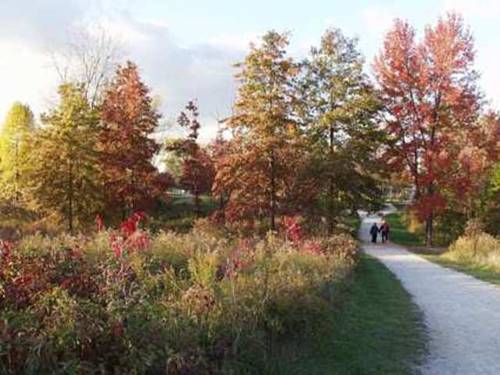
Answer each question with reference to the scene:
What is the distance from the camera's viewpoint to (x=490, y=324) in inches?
429

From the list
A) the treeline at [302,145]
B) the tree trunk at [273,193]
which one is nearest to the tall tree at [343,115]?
the treeline at [302,145]

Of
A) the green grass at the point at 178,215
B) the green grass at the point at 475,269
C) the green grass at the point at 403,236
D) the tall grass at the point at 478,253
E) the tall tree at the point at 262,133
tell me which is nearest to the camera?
the green grass at the point at 475,269

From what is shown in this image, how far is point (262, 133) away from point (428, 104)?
12666 mm

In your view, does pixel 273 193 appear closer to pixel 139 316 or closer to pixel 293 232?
pixel 293 232

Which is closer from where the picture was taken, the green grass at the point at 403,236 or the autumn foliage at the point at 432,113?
the autumn foliage at the point at 432,113

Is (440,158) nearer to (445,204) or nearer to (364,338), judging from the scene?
(445,204)

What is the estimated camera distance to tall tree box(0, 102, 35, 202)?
129 ft

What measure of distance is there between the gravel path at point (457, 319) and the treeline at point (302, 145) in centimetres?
994

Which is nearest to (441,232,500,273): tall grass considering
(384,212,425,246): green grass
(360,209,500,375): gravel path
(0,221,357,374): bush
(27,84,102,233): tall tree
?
(360,209,500,375): gravel path

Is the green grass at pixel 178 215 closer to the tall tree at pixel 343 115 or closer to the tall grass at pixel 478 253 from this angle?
the tall tree at pixel 343 115

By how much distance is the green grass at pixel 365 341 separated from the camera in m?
7.52

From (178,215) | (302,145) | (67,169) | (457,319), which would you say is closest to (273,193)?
(302,145)

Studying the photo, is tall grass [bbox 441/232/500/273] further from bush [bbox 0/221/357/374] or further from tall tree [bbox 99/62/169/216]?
tall tree [bbox 99/62/169/216]

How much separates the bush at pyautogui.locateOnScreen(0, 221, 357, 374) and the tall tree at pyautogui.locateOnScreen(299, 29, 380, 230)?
2521 cm
